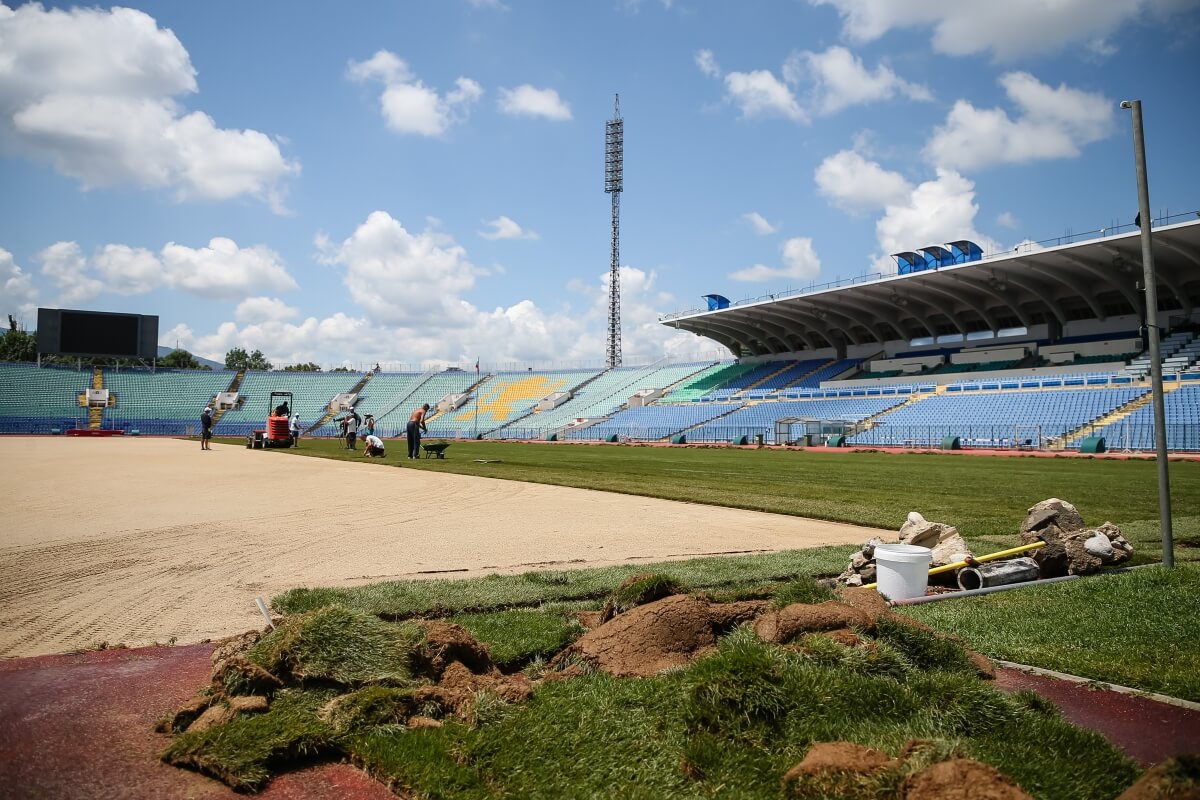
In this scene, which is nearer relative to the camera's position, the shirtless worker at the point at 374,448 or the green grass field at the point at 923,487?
the green grass field at the point at 923,487

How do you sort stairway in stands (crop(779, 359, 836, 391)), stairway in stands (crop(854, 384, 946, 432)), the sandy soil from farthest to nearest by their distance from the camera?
1. stairway in stands (crop(779, 359, 836, 391))
2. stairway in stands (crop(854, 384, 946, 432))
3. the sandy soil

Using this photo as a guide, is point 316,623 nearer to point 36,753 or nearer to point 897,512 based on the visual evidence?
point 36,753

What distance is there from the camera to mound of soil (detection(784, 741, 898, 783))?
303 cm

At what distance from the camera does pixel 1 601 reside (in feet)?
20.0

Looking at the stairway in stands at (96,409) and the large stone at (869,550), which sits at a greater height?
the stairway in stands at (96,409)

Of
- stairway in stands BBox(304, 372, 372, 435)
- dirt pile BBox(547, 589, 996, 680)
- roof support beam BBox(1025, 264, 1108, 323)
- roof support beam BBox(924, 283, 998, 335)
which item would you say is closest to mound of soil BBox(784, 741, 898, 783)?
dirt pile BBox(547, 589, 996, 680)

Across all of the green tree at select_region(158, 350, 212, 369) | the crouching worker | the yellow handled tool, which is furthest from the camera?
the green tree at select_region(158, 350, 212, 369)

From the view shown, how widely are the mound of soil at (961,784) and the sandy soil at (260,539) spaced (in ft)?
15.7

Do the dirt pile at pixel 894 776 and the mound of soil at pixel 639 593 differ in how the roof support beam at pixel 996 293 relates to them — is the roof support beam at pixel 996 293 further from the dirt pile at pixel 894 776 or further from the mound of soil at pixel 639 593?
the dirt pile at pixel 894 776

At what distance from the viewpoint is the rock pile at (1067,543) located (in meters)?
7.70

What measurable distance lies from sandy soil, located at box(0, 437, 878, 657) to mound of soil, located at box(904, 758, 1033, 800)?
15.7 ft

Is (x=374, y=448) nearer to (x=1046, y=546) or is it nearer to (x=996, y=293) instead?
(x=1046, y=546)

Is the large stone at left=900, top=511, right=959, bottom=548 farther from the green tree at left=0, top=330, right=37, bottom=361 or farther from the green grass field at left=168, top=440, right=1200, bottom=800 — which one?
the green tree at left=0, top=330, right=37, bottom=361

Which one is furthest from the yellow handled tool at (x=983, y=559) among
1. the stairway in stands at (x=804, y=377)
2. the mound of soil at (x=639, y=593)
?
the stairway in stands at (x=804, y=377)
